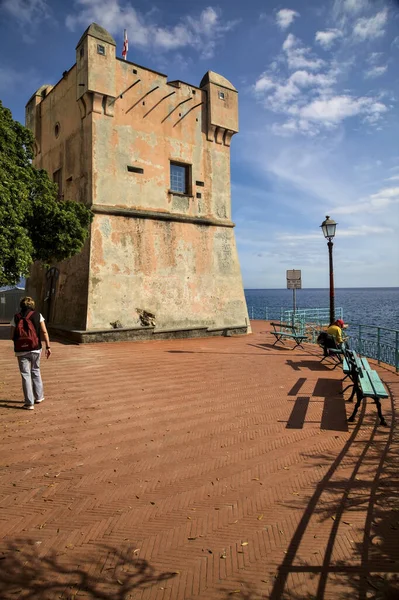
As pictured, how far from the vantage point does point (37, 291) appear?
20.1 meters

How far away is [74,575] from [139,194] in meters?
15.6

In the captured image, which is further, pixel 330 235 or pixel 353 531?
pixel 330 235

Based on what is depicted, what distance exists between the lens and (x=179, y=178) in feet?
60.5

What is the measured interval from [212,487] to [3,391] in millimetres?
5343

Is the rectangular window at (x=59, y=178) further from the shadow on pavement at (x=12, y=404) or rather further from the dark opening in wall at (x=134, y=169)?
the shadow on pavement at (x=12, y=404)

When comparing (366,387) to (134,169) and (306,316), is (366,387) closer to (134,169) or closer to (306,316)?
(306,316)

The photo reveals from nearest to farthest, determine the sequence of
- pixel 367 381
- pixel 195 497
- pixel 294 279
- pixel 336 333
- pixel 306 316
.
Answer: pixel 195 497, pixel 367 381, pixel 336 333, pixel 294 279, pixel 306 316

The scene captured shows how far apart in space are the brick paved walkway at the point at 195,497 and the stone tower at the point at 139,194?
8.63 m

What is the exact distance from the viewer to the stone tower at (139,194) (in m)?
15.4

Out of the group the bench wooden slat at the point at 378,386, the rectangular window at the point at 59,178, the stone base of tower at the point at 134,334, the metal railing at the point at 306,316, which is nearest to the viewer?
the bench wooden slat at the point at 378,386

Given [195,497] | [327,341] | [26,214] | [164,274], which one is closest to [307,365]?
[327,341]

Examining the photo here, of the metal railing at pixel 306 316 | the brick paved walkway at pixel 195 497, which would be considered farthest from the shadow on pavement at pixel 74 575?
the metal railing at pixel 306 316

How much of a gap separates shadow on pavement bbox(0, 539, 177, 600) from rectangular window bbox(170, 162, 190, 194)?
16766mm

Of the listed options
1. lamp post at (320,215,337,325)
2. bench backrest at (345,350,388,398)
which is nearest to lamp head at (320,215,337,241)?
lamp post at (320,215,337,325)
